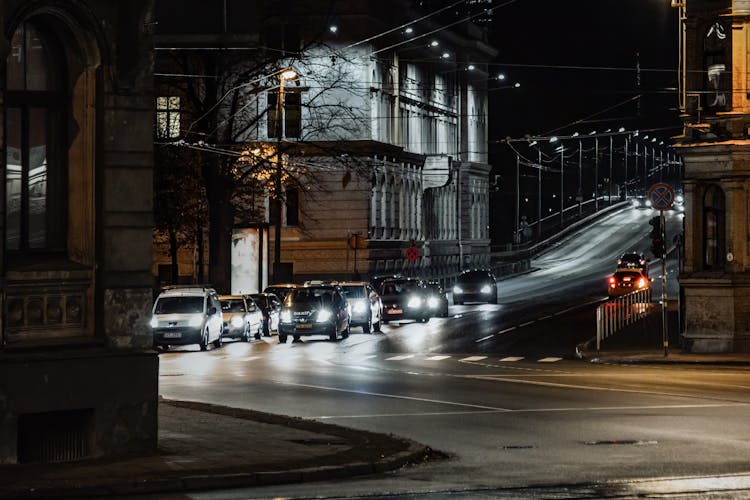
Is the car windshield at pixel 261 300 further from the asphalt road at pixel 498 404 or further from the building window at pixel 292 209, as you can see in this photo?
the building window at pixel 292 209

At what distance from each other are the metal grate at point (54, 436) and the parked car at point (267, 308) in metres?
35.1

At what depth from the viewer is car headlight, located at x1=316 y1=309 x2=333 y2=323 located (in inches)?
1939

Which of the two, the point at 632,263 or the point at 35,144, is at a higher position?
the point at 35,144

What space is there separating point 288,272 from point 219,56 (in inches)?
1023

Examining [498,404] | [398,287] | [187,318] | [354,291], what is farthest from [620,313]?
[498,404]

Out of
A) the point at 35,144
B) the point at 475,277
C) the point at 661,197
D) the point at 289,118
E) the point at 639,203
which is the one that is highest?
the point at 289,118

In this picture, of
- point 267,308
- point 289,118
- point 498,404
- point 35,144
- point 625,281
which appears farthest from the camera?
point 289,118

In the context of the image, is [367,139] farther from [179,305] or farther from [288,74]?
[179,305]

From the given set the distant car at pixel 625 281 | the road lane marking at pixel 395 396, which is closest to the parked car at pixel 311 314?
the road lane marking at pixel 395 396

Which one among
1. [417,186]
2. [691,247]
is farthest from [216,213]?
[417,186]

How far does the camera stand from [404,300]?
6103 cm

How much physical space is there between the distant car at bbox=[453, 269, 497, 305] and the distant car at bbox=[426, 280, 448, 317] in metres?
10.1

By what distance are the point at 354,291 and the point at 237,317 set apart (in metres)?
6.08

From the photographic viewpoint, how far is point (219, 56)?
57.8m
